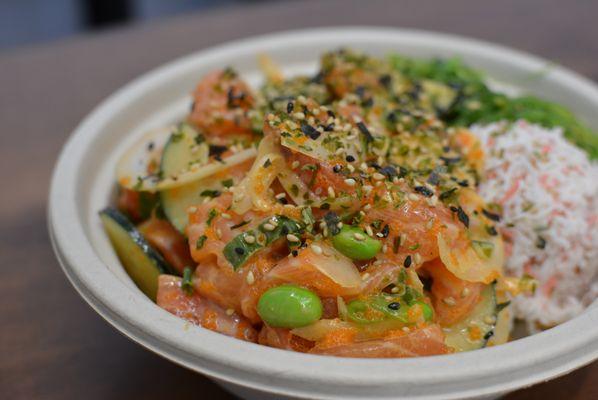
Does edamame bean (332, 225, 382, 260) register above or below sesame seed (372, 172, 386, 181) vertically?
below

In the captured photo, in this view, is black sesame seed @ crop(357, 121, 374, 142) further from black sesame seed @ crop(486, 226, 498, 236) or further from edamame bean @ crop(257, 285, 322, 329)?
edamame bean @ crop(257, 285, 322, 329)

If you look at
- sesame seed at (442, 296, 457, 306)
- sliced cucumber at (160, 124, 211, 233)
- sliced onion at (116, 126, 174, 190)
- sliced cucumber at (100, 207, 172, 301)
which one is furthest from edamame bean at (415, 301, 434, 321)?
sliced onion at (116, 126, 174, 190)

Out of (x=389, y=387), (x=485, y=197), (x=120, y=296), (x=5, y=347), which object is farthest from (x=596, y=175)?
(x=5, y=347)

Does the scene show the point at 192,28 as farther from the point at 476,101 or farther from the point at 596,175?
the point at 596,175

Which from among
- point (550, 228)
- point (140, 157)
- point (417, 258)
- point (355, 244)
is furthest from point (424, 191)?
point (140, 157)

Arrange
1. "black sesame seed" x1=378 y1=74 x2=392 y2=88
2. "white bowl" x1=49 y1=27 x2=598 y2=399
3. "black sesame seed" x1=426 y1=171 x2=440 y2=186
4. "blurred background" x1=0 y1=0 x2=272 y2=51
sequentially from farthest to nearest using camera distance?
"blurred background" x1=0 y1=0 x2=272 y2=51, "black sesame seed" x1=378 y1=74 x2=392 y2=88, "black sesame seed" x1=426 y1=171 x2=440 y2=186, "white bowl" x1=49 y1=27 x2=598 y2=399

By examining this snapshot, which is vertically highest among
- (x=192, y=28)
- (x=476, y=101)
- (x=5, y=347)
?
(x=476, y=101)

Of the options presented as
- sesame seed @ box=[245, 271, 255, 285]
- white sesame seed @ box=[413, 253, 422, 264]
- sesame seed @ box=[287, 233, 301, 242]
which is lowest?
sesame seed @ box=[245, 271, 255, 285]
